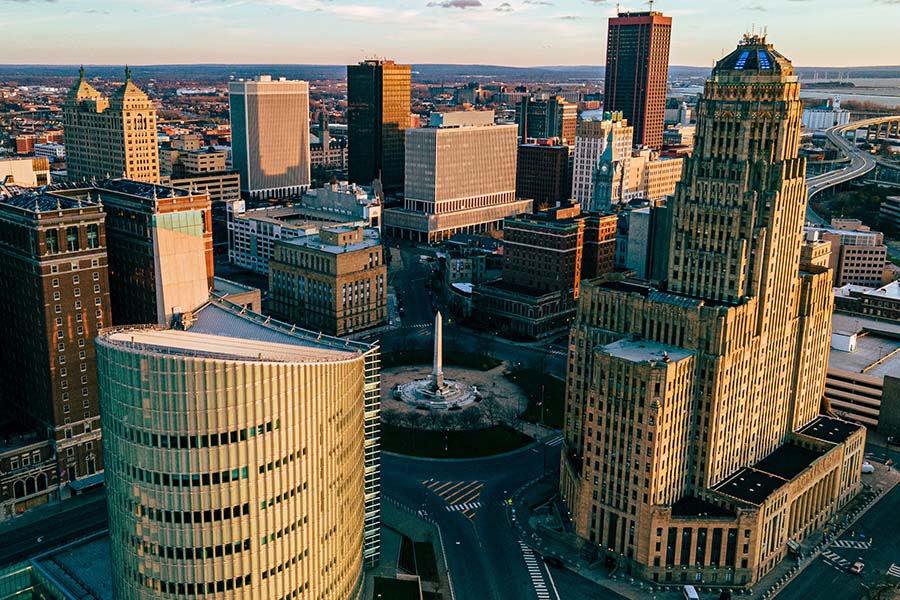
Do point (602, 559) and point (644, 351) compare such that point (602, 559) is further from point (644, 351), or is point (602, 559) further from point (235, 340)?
point (235, 340)

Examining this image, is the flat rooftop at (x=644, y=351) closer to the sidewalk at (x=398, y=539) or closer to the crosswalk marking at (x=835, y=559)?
the crosswalk marking at (x=835, y=559)

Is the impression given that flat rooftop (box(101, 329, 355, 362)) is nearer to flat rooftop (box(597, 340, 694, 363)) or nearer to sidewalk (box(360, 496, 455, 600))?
sidewalk (box(360, 496, 455, 600))

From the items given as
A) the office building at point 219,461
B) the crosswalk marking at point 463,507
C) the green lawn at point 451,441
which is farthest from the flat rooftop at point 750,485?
the office building at point 219,461

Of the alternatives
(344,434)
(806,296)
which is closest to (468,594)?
(344,434)

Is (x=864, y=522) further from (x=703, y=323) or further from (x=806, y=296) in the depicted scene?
(x=703, y=323)

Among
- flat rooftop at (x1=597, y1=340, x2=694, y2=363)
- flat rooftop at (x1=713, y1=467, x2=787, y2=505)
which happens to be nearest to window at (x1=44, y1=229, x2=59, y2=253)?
flat rooftop at (x1=597, y1=340, x2=694, y2=363)
